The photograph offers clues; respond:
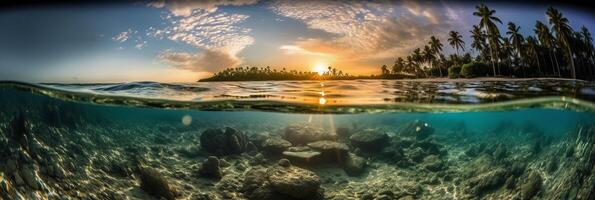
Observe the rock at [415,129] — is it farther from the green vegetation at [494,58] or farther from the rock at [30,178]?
the rock at [30,178]

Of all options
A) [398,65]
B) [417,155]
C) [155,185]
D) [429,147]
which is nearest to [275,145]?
[155,185]

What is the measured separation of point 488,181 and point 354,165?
235 centimetres

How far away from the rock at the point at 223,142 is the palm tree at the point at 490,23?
11.2ft

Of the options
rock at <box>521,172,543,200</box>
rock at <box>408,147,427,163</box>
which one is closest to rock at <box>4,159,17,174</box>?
rock at <box>408,147,427,163</box>

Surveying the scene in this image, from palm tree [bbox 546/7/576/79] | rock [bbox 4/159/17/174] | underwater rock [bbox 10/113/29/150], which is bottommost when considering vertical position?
rock [bbox 4/159/17/174]

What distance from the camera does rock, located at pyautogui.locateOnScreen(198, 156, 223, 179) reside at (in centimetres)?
459

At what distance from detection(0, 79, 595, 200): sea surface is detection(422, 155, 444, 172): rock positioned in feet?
0.80

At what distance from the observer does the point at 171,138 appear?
6965 millimetres

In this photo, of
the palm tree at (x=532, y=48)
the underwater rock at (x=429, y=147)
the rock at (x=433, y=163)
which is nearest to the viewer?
the palm tree at (x=532, y=48)

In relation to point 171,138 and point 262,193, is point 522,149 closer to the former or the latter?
point 262,193

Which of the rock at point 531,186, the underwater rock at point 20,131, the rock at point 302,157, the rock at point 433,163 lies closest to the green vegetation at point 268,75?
the rock at point 302,157

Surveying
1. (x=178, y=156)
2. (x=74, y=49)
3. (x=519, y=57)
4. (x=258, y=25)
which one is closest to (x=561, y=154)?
(x=519, y=57)

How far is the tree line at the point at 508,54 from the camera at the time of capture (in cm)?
312

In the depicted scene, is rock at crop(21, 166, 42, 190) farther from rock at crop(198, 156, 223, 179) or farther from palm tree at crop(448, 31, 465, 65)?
palm tree at crop(448, 31, 465, 65)
